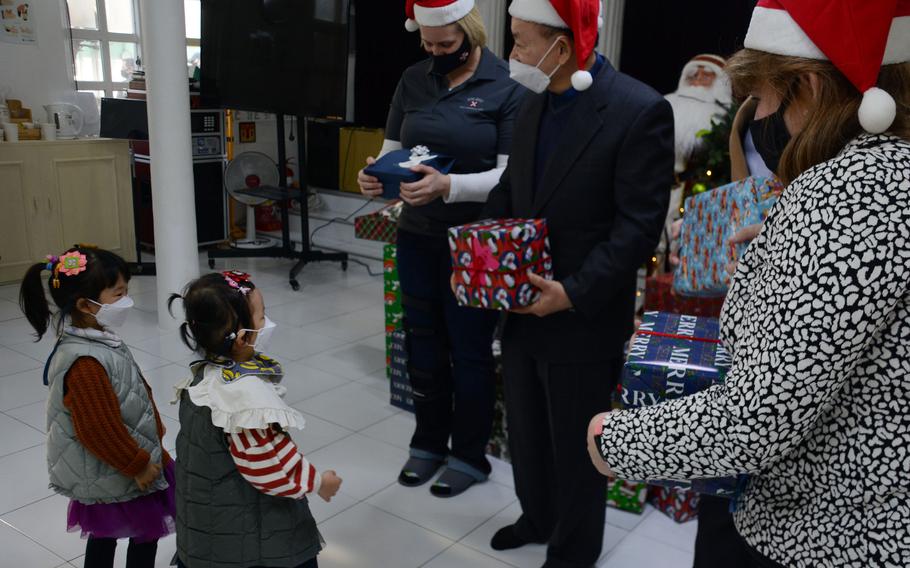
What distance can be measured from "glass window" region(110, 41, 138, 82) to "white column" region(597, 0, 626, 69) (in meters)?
4.12

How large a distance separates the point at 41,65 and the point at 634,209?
575 cm

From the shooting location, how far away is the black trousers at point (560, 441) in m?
2.16

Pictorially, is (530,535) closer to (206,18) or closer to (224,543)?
(224,543)

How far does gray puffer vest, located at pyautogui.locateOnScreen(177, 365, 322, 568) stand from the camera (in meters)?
1.68

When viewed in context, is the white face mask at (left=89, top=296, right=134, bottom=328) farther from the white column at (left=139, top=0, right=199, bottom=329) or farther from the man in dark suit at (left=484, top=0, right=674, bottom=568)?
the white column at (left=139, top=0, right=199, bottom=329)

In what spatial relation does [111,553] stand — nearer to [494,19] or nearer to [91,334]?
[91,334]

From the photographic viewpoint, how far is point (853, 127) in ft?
3.08

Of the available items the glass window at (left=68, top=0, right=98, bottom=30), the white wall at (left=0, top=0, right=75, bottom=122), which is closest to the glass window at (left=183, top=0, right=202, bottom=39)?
the glass window at (left=68, top=0, right=98, bottom=30)

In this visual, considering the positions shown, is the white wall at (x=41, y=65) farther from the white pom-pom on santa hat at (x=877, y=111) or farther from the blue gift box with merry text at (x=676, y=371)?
the white pom-pom on santa hat at (x=877, y=111)

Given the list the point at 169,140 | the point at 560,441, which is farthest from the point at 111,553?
the point at 169,140

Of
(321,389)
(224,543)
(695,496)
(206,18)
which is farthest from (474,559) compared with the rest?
(206,18)

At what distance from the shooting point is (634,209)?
202 centimetres

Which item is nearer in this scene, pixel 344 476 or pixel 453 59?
pixel 453 59

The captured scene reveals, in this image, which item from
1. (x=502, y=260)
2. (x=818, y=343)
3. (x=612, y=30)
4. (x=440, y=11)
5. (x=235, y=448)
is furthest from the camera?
(x=612, y=30)
